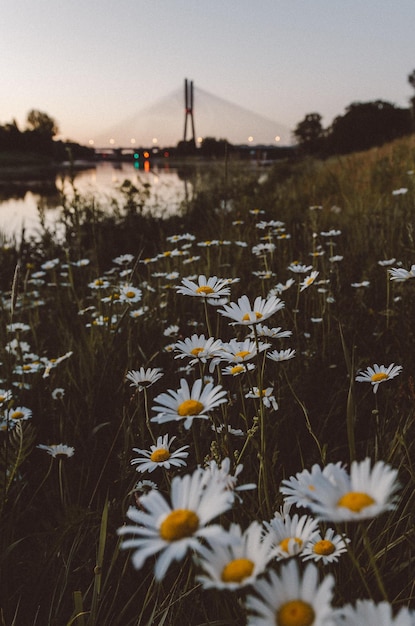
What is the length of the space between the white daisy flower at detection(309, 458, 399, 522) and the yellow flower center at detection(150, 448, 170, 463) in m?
0.50

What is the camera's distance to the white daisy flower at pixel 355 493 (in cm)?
40

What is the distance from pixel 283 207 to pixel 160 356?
3061 millimetres

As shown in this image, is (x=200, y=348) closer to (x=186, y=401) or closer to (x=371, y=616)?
(x=186, y=401)

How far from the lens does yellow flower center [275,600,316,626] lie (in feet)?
1.30

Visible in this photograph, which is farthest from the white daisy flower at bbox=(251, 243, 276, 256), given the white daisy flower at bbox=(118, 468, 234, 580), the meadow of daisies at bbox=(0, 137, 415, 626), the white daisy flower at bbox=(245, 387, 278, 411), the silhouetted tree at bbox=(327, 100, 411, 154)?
the silhouetted tree at bbox=(327, 100, 411, 154)

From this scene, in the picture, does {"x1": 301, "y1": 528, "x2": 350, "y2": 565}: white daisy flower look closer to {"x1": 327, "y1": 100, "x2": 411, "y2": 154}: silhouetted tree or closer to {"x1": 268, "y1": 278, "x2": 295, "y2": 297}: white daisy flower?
{"x1": 268, "y1": 278, "x2": 295, "y2": 297}: white daisy flower

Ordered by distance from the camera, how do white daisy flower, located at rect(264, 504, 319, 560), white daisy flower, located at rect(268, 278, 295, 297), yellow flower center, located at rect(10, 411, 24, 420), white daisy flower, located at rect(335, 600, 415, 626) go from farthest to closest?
white daisy flower, located at rect(268, 278, 295, 297) → yellow flower center, located at rect(10, 411, 24, 420) → white daisy flower, located at rect(264, 504, 319, 560) → white daisy flower, located at rect(335, 600, 415, 626)

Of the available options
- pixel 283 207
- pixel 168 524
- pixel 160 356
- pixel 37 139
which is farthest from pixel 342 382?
pixel 37 139

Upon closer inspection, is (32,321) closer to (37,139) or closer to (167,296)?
(167,296)

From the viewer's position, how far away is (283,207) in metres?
4.67

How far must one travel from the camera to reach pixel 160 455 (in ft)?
3.07

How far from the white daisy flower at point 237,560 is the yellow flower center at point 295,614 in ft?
0.11

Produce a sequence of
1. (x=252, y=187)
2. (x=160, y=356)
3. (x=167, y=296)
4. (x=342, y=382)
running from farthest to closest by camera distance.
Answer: (x=252, y=187) → (x=167, y=296) → (x=160, y=356) → (x=342, y=382)

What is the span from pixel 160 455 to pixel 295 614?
1.84 ft
